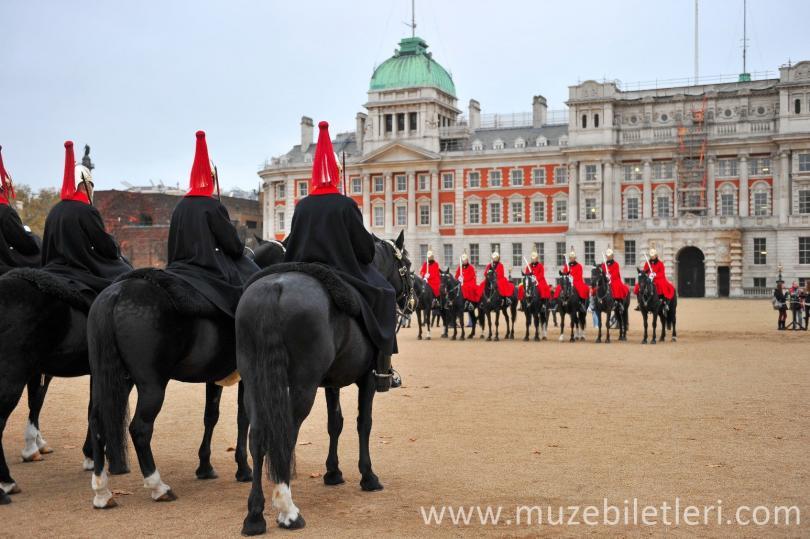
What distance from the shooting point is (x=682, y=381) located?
14328 mm

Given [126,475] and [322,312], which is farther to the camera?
[126,475]

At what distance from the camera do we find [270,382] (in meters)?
6.05

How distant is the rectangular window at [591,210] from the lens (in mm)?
62188

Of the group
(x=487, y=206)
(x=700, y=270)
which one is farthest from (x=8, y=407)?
(x=487, y=206)

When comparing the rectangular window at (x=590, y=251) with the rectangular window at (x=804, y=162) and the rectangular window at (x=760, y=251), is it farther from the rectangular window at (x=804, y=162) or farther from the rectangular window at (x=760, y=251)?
the rectangular window at (x=804, y=162)

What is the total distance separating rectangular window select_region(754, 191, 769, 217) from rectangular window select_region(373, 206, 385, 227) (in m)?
29.3

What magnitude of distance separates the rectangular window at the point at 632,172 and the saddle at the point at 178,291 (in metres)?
58.0

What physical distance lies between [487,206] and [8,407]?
6119 cm

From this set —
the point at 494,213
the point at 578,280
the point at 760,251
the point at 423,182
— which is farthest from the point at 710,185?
the point at 578,280

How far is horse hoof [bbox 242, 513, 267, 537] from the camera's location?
588 centimetres

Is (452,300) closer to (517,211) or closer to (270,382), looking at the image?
(270,382)

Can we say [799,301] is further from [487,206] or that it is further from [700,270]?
[487,206]

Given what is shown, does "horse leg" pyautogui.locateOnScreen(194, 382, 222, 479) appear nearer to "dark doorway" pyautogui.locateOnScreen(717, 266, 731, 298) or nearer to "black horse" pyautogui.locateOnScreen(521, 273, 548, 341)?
"black horse" pyautogui.locateOnScreen(521, 273, 548, 341)

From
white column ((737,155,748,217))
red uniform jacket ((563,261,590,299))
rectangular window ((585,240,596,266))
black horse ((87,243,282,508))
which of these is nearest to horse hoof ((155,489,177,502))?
black horse ((87,243,282,508))
